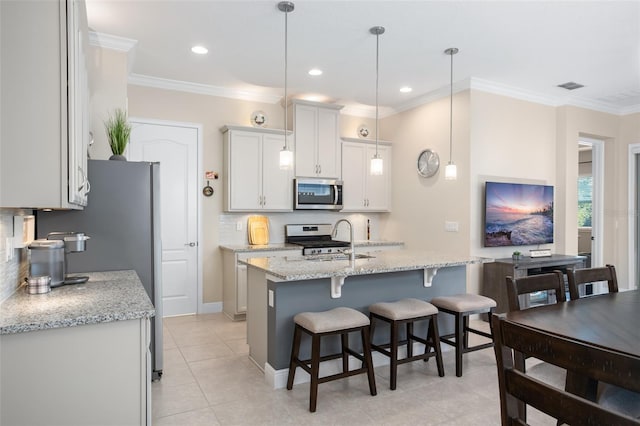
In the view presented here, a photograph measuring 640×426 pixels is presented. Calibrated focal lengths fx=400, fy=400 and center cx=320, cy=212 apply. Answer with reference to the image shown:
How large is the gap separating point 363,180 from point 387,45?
94.7 inches

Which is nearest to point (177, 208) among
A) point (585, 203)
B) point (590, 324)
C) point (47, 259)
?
point (47, 259)

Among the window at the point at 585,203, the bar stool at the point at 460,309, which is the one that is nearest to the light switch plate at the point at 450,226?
the bar stool at the point at 460,309

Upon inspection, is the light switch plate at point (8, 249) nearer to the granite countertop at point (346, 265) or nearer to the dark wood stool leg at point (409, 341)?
the granite countertop at point (346, 265)

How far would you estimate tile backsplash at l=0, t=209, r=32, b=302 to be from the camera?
6.46ft

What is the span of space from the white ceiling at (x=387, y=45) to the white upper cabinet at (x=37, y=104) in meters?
1.53

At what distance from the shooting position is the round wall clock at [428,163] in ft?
17.1

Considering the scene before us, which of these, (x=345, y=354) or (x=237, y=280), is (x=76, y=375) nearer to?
(x=345, y=354)

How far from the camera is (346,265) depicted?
3094mm

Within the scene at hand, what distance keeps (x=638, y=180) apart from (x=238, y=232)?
230 inches

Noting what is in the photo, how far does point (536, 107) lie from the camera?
17.4ft

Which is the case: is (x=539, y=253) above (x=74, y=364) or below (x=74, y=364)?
above

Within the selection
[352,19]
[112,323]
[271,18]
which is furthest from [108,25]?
[112,323]

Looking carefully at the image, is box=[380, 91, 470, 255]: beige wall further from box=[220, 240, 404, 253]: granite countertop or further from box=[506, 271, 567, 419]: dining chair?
box=[506, 271, 567, 419]: dining chair

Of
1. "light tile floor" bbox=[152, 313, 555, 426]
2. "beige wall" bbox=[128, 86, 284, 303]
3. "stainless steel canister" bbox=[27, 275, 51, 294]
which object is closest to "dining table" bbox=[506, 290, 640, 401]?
"light tile floor" bbox=[152, 313, 555, 426]
